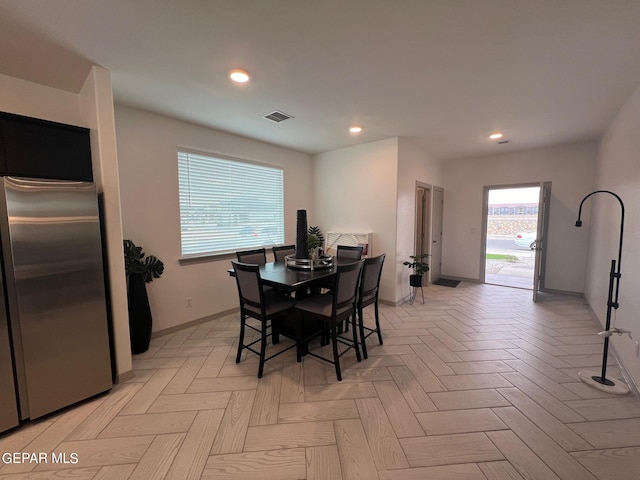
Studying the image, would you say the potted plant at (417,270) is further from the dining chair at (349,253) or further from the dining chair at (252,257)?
the dining chair at (252,257)

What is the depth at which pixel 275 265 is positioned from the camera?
3.18 m

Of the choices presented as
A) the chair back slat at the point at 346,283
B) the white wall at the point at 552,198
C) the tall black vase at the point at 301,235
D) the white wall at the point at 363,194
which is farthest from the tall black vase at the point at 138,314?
the white wall at the point at 552,198

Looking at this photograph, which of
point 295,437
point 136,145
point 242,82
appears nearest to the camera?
point 295,437

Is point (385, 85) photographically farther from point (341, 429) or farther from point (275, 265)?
point (341, 429)

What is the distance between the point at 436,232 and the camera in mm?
5578

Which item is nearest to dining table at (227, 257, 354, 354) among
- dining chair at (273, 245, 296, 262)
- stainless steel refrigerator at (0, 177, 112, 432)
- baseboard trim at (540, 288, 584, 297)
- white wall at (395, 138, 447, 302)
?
dining chair at (273, 245, 296, 262)

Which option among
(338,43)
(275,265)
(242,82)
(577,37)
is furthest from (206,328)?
(577,37)

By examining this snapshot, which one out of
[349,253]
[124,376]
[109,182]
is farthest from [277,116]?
[124,376]

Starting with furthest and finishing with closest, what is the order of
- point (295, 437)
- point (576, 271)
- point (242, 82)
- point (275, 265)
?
point (576, 271)
point (275, 265)
point (242, 82)
point (295, 437)

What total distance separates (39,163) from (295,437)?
2689 mm

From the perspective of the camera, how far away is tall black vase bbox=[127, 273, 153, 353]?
2611 mm

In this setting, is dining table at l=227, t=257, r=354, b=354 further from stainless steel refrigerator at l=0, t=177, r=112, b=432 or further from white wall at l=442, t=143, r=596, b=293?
white wall at l=442, t=143, r=596, b=293

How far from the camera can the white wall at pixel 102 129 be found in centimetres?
208

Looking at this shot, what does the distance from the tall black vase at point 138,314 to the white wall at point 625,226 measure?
4318 millimetres
